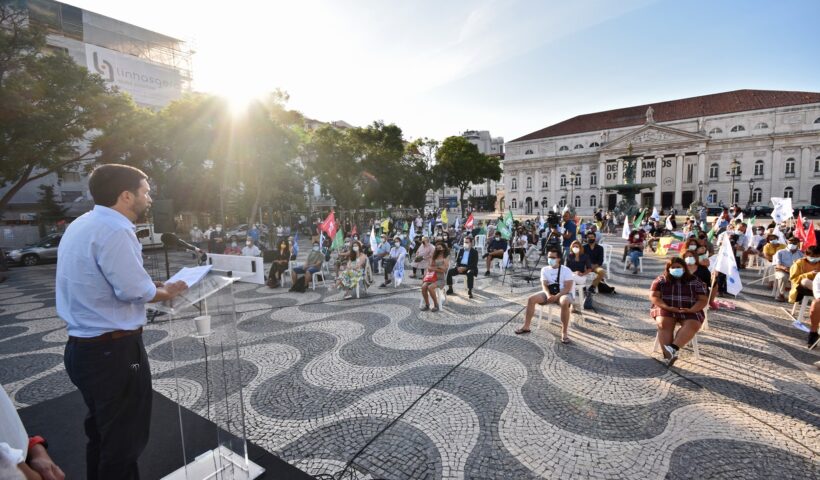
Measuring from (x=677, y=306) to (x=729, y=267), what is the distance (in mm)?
2799

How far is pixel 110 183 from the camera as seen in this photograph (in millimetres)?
2314

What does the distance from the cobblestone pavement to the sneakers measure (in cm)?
14

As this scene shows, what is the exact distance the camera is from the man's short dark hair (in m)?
2.29

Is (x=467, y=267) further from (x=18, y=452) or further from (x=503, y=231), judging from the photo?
(x=18, y=452)

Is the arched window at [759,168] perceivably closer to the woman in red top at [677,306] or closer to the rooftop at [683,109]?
the rooftop at [683,109]

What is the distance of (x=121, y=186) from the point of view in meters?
2.36

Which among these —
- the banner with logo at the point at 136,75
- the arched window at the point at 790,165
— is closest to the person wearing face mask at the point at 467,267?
the banner with logo at the point at 136,75

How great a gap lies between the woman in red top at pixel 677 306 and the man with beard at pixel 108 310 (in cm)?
624

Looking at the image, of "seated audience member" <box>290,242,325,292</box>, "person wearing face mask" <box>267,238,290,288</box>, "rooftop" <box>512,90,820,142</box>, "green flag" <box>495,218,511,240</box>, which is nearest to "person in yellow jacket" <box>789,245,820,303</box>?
"green flag" <box>495,218,511,240</box>

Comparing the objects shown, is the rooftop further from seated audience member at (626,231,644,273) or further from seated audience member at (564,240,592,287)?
seated audience member at (564,240,592,287)

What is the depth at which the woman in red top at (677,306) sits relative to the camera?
5.29 m

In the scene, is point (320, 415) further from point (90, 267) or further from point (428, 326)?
point (428, 326)

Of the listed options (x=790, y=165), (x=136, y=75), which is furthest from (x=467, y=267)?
(x=790, y=165)

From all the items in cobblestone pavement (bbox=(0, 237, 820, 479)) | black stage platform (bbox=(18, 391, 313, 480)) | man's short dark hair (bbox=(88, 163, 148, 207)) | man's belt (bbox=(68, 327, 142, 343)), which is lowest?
cobblestone pavement (bbox=(0, 237, 820, 479))
